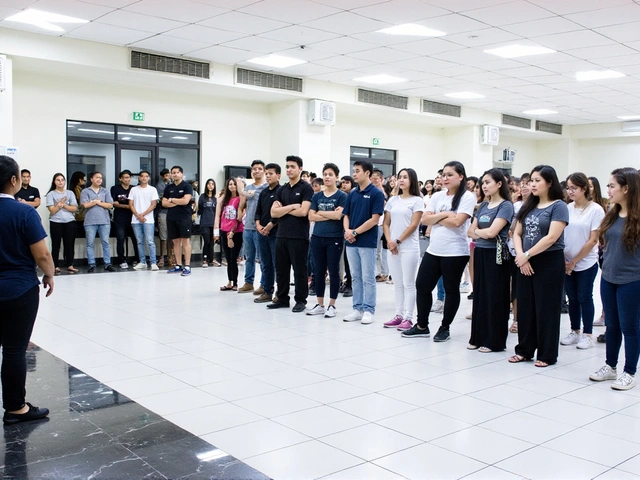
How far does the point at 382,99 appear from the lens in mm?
13328

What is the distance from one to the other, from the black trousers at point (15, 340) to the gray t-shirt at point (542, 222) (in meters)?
3.29

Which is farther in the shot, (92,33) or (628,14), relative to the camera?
(92,33)

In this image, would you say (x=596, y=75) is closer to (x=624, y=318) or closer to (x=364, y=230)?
(x=364, y=230)

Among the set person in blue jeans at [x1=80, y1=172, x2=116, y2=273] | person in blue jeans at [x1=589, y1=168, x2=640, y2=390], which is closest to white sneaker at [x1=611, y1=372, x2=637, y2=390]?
person in blue jeans at [x1=589, y1=168, x2=640, y2=390]

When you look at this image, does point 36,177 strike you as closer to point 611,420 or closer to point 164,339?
point 164,339

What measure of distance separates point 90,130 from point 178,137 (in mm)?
1701

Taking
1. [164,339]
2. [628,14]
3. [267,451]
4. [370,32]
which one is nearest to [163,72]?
[370,32]

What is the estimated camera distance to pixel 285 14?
7824 mm

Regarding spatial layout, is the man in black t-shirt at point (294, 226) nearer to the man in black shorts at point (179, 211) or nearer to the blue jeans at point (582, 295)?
the blue jeans at point (582, 295)

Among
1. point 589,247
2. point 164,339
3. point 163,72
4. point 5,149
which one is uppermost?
point 163,72

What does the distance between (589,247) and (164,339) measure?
3618 mm

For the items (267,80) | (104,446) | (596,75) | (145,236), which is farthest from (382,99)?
(104,446)

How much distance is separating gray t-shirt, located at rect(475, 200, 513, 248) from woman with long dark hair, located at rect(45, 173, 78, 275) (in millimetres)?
7070

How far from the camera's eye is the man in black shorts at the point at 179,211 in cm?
988
